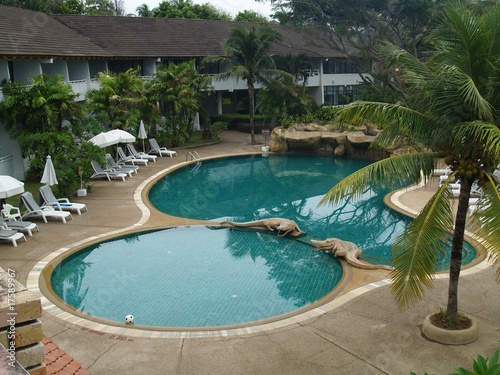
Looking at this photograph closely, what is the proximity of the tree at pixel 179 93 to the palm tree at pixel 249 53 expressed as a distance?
161 cm

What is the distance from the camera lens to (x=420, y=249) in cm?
802

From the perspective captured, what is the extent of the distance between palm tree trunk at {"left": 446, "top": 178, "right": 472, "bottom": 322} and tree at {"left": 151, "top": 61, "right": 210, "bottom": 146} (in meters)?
23.5

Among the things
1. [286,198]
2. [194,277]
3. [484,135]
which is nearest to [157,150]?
[286,198]

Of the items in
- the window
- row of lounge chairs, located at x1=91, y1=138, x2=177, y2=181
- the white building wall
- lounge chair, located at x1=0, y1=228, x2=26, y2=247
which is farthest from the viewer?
the window

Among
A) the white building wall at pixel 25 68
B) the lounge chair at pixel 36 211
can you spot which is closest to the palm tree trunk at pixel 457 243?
the lounge chair at pixel 36 211

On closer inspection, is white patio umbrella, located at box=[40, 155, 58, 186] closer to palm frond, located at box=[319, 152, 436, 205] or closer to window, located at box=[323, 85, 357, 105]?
palm frond, located at box=[319, 152, 436, 205]

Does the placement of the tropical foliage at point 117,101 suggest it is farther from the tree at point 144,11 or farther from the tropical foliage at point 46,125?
the tree at point 144,11

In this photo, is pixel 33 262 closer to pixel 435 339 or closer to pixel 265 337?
pixel 265 337

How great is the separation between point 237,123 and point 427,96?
3310 cm

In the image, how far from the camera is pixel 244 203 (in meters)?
21.2

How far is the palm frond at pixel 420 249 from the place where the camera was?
7957 mm

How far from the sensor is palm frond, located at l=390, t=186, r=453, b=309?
796cm

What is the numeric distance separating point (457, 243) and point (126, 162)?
21227mm

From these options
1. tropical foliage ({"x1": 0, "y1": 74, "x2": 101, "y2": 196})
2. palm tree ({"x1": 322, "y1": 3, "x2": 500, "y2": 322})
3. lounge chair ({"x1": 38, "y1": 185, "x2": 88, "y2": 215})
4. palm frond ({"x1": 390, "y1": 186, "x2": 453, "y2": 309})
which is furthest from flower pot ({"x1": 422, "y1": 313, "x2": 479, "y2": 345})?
tropical foliage ({"x1": 0, "y1": 74, "x2": 101, "y2": 196})
